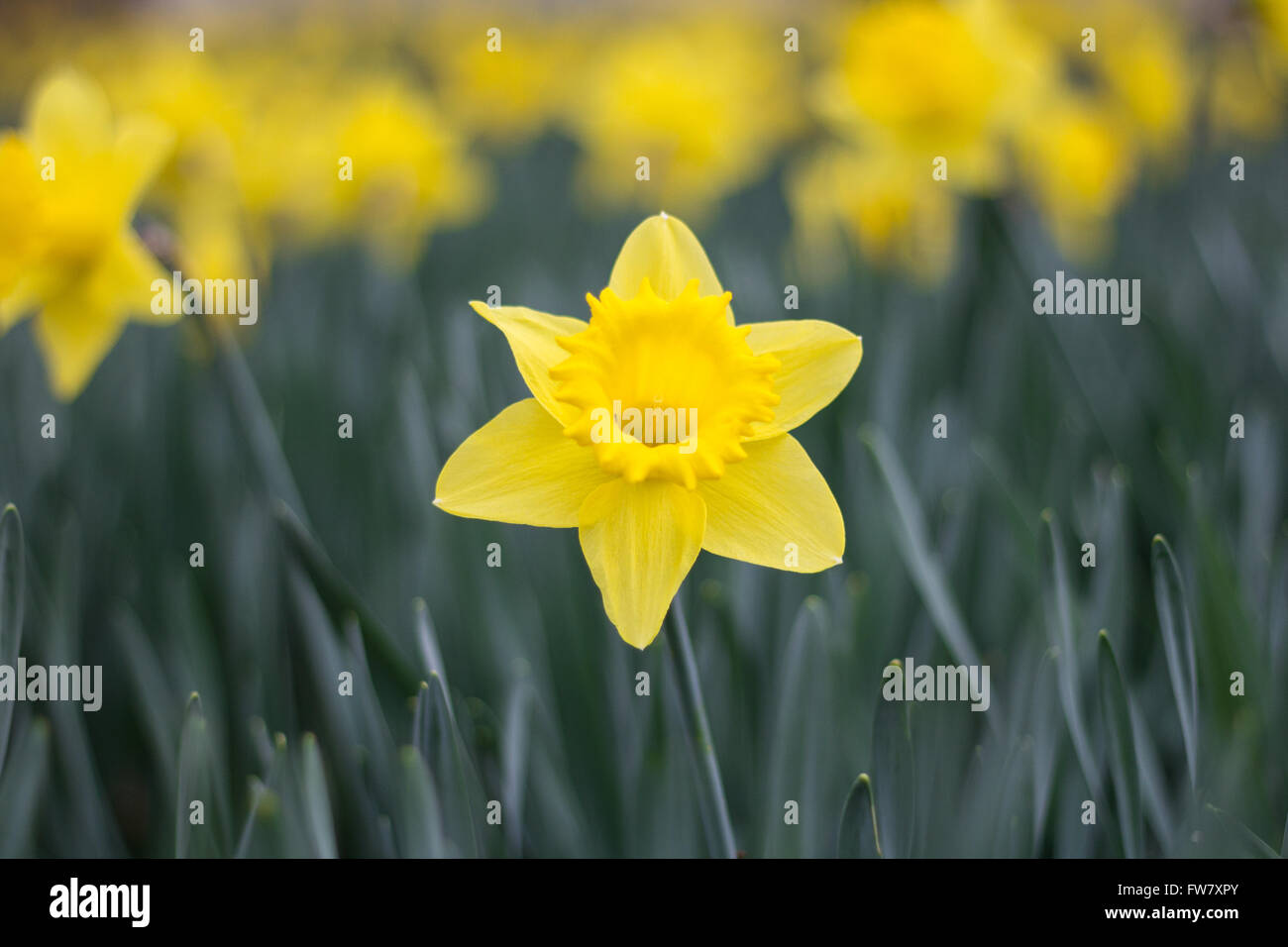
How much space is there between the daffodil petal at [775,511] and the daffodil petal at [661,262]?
4.1 inches

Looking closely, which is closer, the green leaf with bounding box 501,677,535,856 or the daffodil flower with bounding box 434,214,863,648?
the daffodil flower with bounding box 434,214,863,648

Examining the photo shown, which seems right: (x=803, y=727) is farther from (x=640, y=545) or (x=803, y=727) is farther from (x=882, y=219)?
(x=882, y=219)

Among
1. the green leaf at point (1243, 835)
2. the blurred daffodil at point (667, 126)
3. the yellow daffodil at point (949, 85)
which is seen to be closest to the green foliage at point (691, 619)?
the green leaf at point (1243, 835)

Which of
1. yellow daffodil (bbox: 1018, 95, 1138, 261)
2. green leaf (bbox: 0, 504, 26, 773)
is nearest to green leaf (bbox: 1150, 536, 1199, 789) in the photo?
green leaf (bbox: 0, 504, 26, 773)

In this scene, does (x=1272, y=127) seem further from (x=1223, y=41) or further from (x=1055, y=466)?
(x=1055, y=466)

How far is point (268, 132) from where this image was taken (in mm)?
2285

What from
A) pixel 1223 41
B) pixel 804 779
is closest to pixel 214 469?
pixel 804 779

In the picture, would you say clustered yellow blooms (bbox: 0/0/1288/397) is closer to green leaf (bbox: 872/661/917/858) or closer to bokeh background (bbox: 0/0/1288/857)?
bokeh background (bbox: 0/0/1288/857)

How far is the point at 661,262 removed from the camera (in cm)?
64

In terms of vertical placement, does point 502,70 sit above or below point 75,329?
above

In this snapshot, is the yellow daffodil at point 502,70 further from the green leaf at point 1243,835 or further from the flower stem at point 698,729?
the green leaf at point 1243,835

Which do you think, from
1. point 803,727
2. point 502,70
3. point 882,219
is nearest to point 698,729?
point 803,727

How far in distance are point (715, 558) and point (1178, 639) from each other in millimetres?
511

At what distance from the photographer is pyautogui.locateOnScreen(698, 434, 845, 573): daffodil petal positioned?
1.91ft
